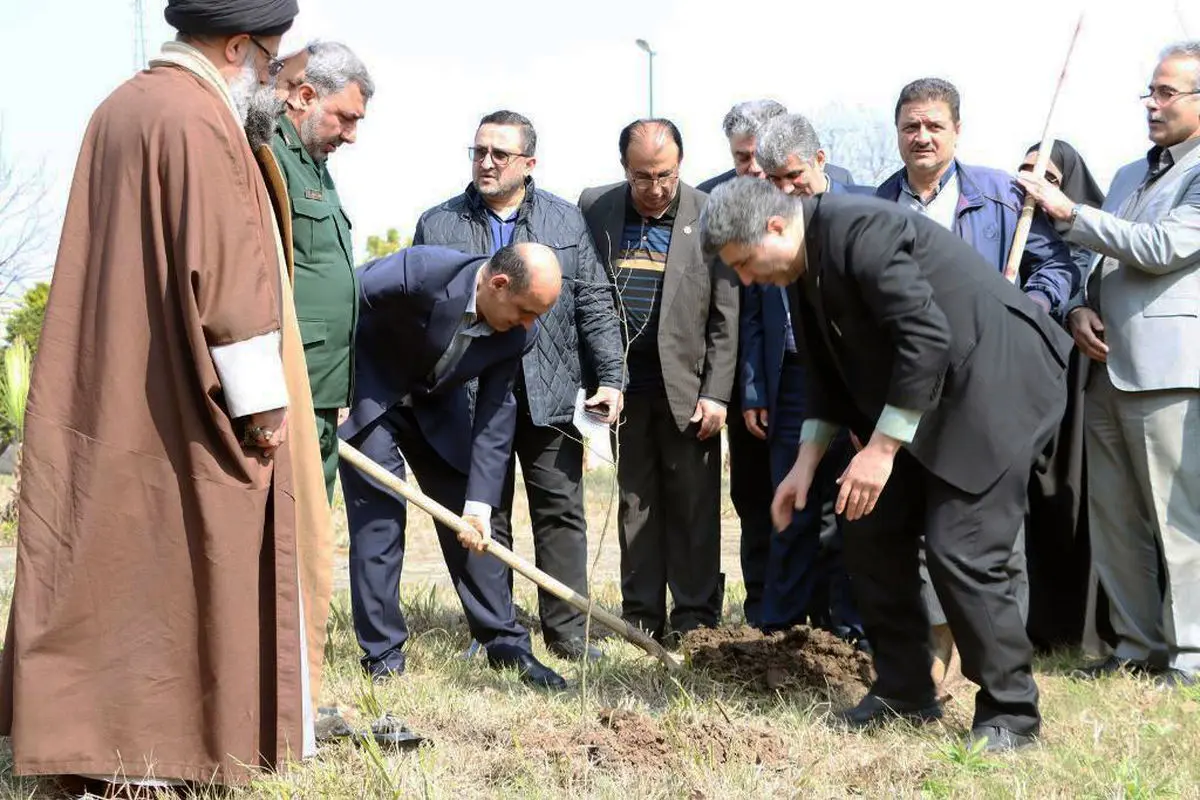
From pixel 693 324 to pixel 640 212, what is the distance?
574mm

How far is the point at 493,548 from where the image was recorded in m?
5.21

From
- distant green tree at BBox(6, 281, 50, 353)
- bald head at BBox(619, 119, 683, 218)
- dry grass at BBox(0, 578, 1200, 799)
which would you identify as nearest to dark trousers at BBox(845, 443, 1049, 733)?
dry grass at BBox(0, 578, 1200, 799)

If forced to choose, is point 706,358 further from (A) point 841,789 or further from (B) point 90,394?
(B) point 90,394

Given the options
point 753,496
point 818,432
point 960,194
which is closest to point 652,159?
point 960,194

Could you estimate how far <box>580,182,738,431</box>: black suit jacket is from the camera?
6.04 metres

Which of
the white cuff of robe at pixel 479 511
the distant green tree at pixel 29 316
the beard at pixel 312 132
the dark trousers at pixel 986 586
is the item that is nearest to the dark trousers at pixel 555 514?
the white cuff of robe at pixel 479 511

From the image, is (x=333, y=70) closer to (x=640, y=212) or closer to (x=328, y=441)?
(x=328, y=441)

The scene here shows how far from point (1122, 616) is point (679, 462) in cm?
193

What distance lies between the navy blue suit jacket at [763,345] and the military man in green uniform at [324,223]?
1.86 m

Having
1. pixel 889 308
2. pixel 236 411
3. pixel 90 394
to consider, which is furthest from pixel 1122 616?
pixel 90 394

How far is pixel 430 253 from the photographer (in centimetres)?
539

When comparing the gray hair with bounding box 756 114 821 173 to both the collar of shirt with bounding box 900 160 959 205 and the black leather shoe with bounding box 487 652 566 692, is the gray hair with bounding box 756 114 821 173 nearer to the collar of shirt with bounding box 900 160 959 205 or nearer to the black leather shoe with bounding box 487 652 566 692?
the collar of shirt with bounding box 900 160 959 205

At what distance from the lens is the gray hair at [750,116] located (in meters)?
5.94

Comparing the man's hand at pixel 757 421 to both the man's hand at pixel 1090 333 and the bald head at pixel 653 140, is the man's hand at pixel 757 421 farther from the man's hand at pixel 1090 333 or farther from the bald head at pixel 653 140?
the man's hand at pixel 1090 333
